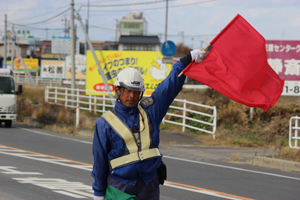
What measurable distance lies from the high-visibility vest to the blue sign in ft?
44.8

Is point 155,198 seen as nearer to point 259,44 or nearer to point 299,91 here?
point 259,44

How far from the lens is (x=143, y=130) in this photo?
3613mm

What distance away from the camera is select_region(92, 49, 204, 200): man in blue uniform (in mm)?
3562

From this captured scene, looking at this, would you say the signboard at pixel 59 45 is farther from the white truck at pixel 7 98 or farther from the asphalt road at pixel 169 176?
the asphalt road at pixel 169 176

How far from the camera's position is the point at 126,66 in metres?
26.6

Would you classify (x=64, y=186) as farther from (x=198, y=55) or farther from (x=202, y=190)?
(x=198, y=55)

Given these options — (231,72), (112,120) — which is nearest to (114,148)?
(112,120)

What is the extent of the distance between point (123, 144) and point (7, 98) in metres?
18.0

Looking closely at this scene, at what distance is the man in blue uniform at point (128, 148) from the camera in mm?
3562

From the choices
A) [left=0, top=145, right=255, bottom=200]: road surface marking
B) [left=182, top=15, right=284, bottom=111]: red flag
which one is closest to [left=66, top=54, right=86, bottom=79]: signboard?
[left=0, top=145, right=255, bottom=200]: road surface marking

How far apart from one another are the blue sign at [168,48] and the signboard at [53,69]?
39.9 meters

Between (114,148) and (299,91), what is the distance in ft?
58.7

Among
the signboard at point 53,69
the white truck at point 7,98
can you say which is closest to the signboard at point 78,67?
the signboard at point 53,69

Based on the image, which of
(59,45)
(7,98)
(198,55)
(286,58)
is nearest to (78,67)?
(59,45)
